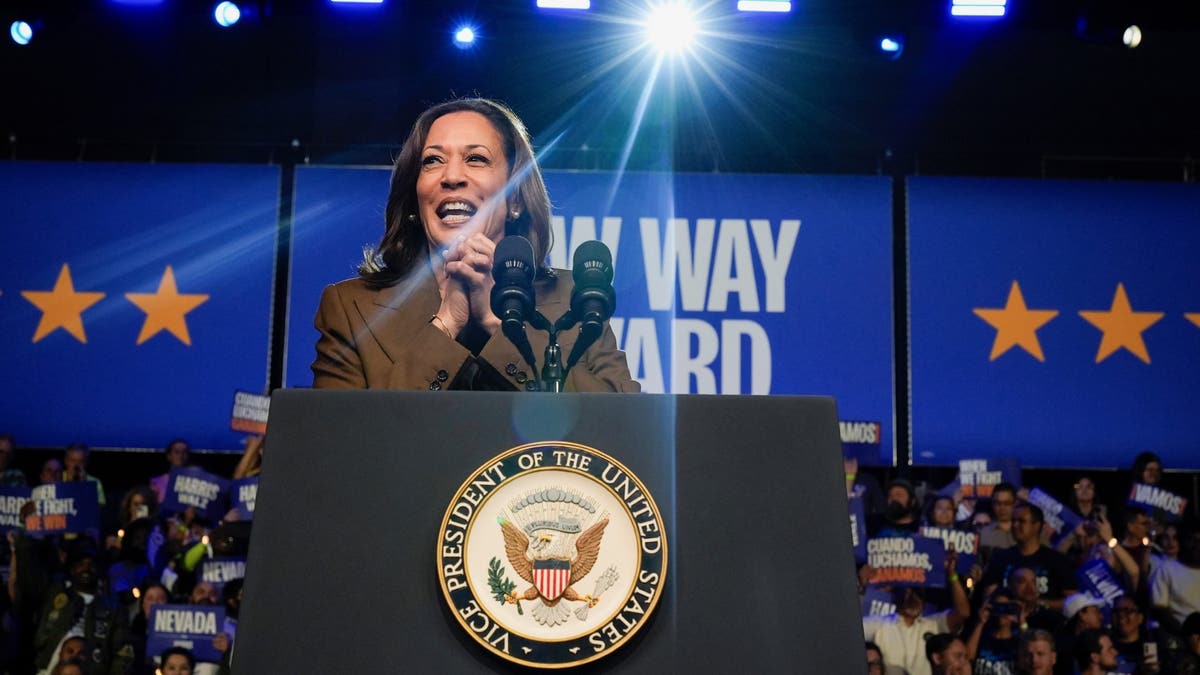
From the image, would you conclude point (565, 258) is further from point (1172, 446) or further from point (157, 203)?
point (1172, 446)

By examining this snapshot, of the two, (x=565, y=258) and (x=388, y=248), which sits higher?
(x=565, y=258)

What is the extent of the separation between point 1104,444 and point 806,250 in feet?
7.21

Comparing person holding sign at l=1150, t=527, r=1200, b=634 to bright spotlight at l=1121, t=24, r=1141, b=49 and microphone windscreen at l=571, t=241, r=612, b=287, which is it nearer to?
bright spotlight at l=1121, t=24, r=1141, b=49

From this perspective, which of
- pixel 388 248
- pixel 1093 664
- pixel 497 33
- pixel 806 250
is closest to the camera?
pixel 388 248

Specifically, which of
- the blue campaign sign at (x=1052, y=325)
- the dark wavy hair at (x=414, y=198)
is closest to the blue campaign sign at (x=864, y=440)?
the blue campaign sign at (x=1052, y=325)

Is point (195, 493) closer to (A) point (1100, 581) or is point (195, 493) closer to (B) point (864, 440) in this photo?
(B) point (864, 440)

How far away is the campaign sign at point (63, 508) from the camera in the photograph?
22.7 feet

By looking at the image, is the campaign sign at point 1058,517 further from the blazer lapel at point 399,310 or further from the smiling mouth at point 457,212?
the blazer lapel at point 399,310

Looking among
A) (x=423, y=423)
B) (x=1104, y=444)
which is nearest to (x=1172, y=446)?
(x=1104, y=444)

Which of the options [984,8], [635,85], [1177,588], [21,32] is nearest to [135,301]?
[21,32]

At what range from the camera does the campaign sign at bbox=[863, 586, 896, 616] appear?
6.34 metres

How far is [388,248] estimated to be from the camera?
3.38 metres

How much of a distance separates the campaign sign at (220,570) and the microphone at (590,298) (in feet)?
16.1

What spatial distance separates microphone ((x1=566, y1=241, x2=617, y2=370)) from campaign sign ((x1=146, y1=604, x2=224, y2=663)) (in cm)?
455
